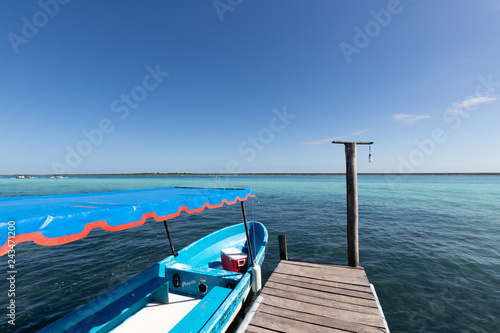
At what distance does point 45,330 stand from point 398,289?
405 inches

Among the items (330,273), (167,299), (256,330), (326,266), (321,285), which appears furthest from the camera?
(326,266)

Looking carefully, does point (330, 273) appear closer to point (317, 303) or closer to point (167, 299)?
point (317, 303)

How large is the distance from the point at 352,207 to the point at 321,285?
2.69 metres

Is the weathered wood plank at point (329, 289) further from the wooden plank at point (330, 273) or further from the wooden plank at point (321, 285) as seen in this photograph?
the wooden plank at point (330, 273)

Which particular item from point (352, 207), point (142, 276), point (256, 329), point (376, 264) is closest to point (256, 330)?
A: point (256, 329)

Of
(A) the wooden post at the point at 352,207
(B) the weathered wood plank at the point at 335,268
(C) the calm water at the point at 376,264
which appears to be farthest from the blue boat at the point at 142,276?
(C) the calm water at the point at 376,264

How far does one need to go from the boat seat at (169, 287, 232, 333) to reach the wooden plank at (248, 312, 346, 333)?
96 centimetres

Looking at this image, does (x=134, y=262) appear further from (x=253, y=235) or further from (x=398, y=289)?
(x=398, y=289)

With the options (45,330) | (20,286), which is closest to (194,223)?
(20,286)

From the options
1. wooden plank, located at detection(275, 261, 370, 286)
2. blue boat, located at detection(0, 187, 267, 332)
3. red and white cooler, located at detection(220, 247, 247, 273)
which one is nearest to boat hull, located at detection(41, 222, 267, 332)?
blue boat, located at detection(0, 187, 267, 332)

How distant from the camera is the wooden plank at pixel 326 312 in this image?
161 inches

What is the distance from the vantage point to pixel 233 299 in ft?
16.5

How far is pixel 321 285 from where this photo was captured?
5.44 m

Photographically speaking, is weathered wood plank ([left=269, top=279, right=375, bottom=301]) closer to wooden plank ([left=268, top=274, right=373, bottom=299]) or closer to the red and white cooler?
wooden plank ([left=268, top=274, right=373, bottom=299])
